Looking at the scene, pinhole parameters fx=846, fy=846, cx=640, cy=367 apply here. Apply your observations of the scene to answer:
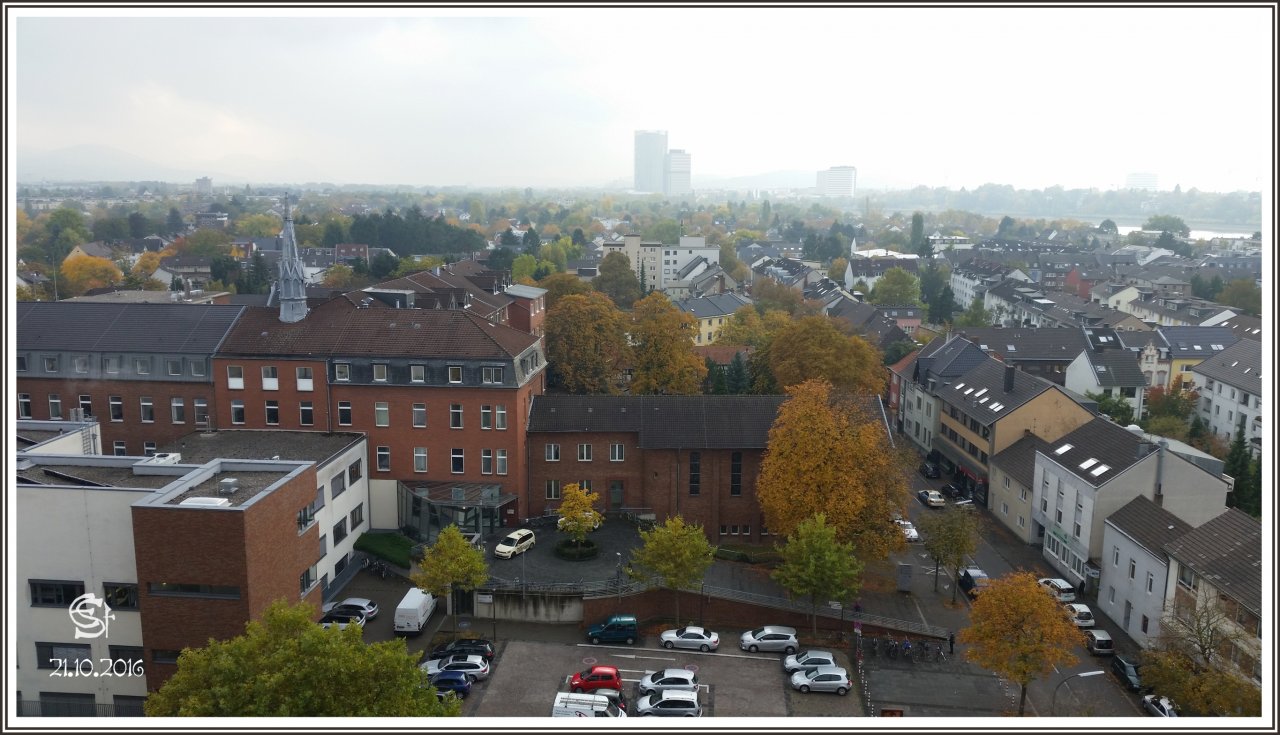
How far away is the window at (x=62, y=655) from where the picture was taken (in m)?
22.9

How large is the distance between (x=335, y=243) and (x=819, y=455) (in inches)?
4568

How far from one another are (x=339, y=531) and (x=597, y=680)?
13320mm

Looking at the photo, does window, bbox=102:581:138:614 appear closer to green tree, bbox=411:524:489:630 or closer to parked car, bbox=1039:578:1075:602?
green tree, bbox=411:524:489:630

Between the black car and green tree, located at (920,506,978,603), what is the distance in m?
16.2

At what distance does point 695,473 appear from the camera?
35344 mm

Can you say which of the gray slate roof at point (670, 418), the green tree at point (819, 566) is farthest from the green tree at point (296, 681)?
the gray slate roof at point (670, 418)

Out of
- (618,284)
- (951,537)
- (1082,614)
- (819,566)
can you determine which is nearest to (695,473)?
(819,566)

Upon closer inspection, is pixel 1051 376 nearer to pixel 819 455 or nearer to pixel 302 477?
pixel 819 455

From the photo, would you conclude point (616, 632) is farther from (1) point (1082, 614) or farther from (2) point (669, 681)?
(1) point (1082, 614)

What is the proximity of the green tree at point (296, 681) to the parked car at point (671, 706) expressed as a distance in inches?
312

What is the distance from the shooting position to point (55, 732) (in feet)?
35.2

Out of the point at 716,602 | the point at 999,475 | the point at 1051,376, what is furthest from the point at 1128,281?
the point at 716,602

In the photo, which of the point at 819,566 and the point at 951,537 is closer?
the point at 819,566

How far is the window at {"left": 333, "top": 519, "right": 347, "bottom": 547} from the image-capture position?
32.3 metres
